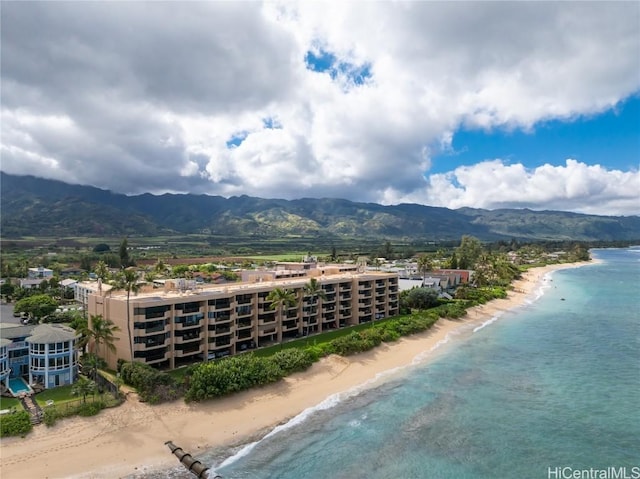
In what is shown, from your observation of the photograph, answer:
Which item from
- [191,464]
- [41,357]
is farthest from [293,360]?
[41,357]

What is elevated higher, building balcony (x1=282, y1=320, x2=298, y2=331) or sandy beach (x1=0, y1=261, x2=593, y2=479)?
building balcony (x1=282, y1=320, x2=298, y2=331)

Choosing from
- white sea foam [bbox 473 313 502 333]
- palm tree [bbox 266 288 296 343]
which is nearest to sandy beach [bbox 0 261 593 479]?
palm tree [bbox 266 288 296 343]

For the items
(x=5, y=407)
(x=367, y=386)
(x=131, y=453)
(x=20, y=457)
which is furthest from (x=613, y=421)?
(x=5, y=407)

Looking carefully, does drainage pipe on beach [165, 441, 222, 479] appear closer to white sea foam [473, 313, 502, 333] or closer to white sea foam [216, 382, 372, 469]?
white sea foam [216, 382, 372, 469]

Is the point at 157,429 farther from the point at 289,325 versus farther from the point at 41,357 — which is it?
the point at 289,325

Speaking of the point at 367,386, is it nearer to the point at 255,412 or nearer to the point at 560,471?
the point at 255,412

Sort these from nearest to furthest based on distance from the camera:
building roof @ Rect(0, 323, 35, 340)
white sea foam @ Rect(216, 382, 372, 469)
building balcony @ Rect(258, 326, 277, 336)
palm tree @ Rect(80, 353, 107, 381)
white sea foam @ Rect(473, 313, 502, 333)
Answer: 1. white sea foam @ Rect(216, 382, 372, 469)
2. palm tree @ Rect(80, 353, 107, 381)
3. building roof @ Rect(0, 323, 35, 340)
4. building balcony @ Rect(258, 326, 277, 336)
5. white sea foam @ Rect(473, 313, 502, 333)
